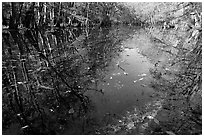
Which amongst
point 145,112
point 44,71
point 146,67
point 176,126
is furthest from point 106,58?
point 176,126

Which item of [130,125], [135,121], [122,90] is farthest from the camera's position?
[122,90]

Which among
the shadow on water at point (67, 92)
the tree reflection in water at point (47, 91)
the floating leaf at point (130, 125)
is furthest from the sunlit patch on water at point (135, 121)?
the tree reflection in water at point (47, 91)

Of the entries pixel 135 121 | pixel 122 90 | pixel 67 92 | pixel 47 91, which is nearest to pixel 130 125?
pixel 135 121

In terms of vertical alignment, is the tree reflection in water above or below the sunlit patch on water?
below

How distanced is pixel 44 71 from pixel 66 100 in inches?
133

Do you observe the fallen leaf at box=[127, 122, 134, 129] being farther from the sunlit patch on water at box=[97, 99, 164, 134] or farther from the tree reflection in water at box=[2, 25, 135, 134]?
the tree reflection in water at box=[2, 25, 135, 134]

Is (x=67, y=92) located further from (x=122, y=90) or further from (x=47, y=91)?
(x=122, y=90)

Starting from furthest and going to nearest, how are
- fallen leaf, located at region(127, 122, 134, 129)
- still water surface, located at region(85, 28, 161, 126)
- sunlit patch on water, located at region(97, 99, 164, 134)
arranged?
still water surface, located at region(85, 28, 161, 126) < fallen leaf, located at region(127, 122, 134, 129) < sunlit patch on water, located at region(97, 99, 164, 134)

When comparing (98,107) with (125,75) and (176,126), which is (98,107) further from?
(125,75)

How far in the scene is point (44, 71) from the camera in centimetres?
1043

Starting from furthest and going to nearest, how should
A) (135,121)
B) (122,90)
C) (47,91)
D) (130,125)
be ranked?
(122,90) → (47,91) → (135,121) → (130,125)

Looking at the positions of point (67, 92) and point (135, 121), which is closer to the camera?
point (135, 121)

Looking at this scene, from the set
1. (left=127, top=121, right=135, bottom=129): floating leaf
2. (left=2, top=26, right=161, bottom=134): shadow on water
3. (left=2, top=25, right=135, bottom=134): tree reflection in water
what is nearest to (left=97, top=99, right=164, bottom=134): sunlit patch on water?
(left=127, top=121, right=135, bottom=129): floating leaf

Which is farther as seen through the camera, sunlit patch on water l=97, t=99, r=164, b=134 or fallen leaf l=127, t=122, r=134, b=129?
fallen leaf l=127, t=122, r=134, b=129
